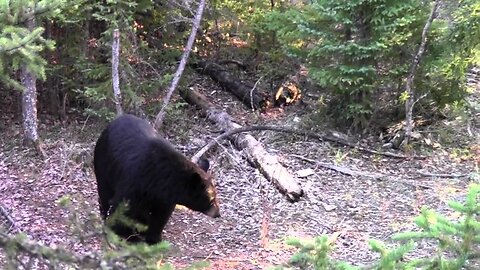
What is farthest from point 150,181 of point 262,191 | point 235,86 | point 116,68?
point 235,86

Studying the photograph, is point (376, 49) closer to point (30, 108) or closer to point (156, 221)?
point (156, 221)

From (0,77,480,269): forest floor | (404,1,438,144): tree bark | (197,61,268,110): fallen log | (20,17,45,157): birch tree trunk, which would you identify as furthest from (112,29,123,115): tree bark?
(404,1,438,144): tree bark

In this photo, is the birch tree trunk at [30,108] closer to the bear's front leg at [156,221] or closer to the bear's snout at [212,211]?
the bear's front leg at [156,221]

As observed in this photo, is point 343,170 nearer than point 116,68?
No

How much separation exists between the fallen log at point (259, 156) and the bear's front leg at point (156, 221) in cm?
220

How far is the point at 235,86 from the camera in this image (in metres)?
11.6

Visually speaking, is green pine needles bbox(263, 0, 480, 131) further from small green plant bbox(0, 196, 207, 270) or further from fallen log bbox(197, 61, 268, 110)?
small green plant bbox(0, 196, 207, 270)

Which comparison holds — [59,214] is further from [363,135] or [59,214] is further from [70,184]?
[363,135]

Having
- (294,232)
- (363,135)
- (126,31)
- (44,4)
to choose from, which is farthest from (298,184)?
(44,4)

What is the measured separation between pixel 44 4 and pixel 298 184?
14.6 ft

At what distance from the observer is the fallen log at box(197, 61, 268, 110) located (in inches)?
438

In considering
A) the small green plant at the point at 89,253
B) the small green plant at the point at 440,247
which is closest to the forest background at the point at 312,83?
the small green plant at the point at 440,247

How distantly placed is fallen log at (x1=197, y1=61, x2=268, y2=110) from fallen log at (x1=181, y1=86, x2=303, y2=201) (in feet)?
2.90

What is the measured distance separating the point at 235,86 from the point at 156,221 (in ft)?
19.7
